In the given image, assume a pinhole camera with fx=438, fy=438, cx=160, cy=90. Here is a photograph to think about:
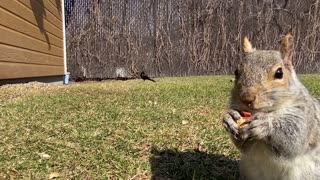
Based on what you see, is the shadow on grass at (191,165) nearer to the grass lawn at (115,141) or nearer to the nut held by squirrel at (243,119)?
the grass lawn at (115,141)

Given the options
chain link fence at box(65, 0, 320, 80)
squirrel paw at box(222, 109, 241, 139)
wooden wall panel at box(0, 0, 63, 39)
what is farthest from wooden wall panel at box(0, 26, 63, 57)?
squirrel paw at box(222, 109, 241, 139)

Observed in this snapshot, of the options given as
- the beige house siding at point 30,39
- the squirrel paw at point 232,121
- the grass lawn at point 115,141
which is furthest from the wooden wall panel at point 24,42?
the squirrel paw at point 232,121

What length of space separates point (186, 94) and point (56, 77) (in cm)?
484

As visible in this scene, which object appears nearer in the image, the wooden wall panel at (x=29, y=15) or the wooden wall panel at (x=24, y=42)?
the wooden wall panel at (x=24, y=42)

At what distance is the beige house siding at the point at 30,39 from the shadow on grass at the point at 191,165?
394 cm

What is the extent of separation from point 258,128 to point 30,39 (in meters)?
6.38

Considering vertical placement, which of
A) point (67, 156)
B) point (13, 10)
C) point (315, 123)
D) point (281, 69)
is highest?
point (13, 10)

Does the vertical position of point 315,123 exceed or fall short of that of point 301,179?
it exceeds it

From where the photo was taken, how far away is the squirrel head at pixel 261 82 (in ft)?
6.46

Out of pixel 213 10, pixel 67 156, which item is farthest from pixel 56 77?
pixel 67 156

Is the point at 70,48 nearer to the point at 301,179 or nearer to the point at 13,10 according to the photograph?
the point at 13,10

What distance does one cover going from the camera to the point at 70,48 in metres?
11.5

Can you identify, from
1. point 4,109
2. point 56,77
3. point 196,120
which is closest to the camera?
point 196,120

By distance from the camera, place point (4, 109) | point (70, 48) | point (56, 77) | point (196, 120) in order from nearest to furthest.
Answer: point (196, 120) < point (4, 109) < point (56, 77) < point (70, 48)
